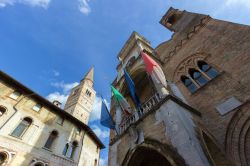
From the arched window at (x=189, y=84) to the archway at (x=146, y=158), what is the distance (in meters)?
3.59

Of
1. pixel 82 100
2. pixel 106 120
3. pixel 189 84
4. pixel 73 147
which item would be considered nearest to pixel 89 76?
pixel 82 100

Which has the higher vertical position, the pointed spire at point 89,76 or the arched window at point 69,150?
the pointed spire at point 89,76

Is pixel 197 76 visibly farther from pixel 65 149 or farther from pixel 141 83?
pixel 65 149

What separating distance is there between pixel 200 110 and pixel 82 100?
33.5 meters

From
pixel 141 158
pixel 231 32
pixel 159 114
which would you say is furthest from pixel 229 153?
pixel 231 32

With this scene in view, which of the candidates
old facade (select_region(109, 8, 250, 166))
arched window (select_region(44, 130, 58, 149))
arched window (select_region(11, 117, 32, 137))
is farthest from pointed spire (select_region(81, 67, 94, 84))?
old facade (select_region(109, 8, 250, 166))

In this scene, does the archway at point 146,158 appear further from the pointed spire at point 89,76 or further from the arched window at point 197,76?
the pointed spire at point 89,76

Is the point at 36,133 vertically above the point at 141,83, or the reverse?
the point at 141,83

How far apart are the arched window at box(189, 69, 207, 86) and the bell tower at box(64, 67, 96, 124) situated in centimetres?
2771

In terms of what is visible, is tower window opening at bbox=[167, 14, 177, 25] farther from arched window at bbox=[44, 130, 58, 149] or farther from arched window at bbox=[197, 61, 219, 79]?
arched window at bbox=[44, 130, 58, 149]

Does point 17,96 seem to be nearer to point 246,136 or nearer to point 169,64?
point 169,64

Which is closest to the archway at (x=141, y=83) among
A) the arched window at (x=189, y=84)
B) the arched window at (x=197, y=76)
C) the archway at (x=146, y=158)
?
the arched window at (x=189, y=84)

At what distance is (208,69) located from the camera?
7.49 meters

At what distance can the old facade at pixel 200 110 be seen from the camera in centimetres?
466
